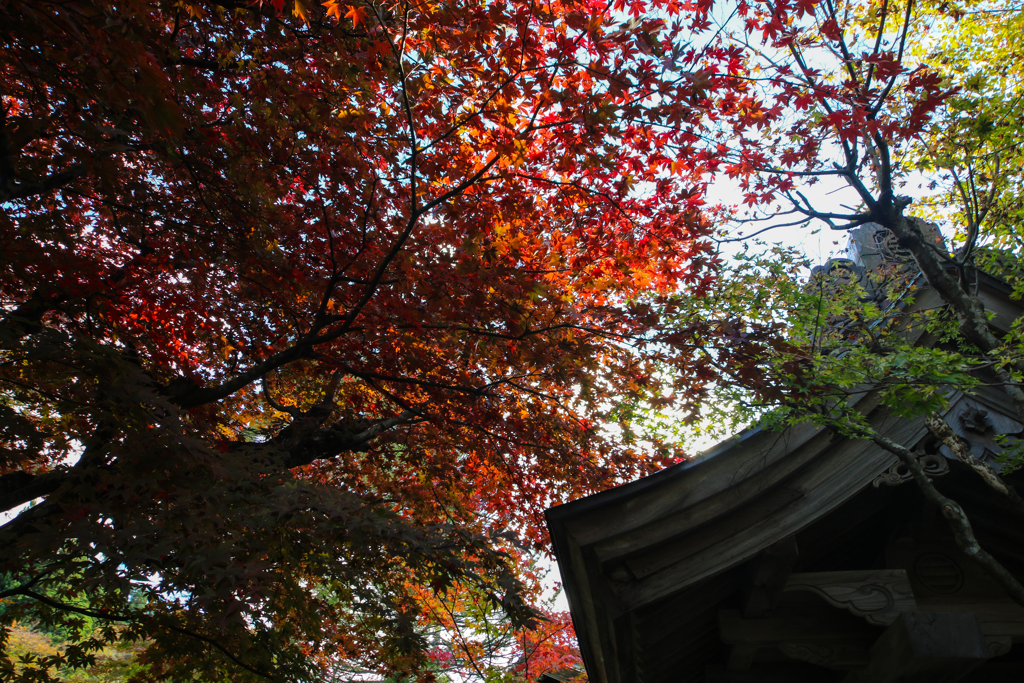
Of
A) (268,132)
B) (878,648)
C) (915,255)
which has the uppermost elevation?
(268,132)

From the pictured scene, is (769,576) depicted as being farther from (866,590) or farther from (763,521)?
(866,590)

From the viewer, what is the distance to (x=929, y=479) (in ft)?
10.3

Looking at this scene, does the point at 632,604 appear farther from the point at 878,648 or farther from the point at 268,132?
the point at 268,132

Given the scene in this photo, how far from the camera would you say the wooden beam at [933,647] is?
282cm

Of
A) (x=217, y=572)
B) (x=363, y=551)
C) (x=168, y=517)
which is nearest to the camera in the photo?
(x=217, y=572)

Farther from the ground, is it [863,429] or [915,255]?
[915,255]

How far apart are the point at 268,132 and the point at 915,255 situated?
22.6 ft

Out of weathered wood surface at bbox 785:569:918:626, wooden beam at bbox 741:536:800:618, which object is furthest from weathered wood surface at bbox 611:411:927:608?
weathered wood surface at bbox 785:569:918:626

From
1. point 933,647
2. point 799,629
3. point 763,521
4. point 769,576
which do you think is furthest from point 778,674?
point 763,521

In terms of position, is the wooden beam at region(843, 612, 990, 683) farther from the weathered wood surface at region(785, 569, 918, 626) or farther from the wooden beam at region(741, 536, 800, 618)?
the wooden beam at region(741, 536, 800, 618)

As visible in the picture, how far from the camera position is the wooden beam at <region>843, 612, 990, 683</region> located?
2.82 meters

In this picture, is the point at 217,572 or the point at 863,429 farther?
the point at 863,429

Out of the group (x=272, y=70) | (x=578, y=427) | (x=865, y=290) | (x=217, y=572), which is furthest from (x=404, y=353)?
(x=865, y=290)

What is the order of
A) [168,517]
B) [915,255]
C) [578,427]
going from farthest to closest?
[578,427] < [915,255] < [168,517]
